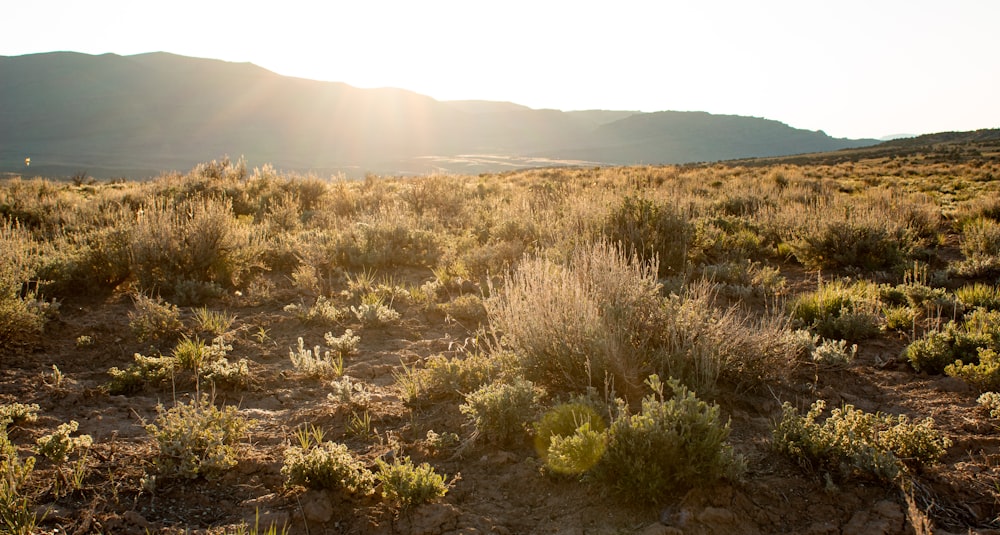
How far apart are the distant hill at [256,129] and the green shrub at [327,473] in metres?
78.3

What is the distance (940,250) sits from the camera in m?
8.73

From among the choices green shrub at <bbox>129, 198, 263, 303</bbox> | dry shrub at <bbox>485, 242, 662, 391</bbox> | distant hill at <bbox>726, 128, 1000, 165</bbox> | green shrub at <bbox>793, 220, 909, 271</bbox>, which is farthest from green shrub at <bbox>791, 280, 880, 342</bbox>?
distant hill at <bbox>726, 128, 1000, 165</bbox>

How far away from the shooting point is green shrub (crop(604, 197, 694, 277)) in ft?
24.4

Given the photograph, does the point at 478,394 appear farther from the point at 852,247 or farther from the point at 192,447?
the point at 852,247

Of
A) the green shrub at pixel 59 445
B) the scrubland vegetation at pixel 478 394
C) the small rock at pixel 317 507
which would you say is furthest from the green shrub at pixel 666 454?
the green shrub at pixel 59 445

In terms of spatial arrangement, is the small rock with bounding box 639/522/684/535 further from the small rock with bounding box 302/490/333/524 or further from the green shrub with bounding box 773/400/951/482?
the small rock with bounding box 302/490/333/524

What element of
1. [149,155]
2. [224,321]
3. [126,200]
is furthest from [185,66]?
[224,321]

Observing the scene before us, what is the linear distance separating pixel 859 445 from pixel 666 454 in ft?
3.27

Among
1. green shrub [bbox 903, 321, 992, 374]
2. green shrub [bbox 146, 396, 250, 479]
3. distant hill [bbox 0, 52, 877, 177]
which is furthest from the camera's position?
distant hill [bbox 0, 52, 877, 177]

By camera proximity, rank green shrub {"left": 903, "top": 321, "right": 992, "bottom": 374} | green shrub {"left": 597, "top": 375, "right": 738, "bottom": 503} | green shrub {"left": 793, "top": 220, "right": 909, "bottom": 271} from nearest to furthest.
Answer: green shrub {"left": 597, "top": 375, "right": 738, "bottom": 503} < green shrub {"left": 903, "top": 321, "right": 992, "bottom": 374} < green shrub {"left": 793, "top": 220, "right": 909, "bottom": 271}

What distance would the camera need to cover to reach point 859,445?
2.87 metres

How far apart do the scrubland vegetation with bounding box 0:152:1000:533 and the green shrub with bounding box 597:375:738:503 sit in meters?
0.01

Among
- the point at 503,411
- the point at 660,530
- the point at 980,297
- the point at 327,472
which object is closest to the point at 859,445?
the point at 660,530

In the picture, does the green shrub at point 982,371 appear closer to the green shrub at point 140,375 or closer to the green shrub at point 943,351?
the green shrub at point 943,351
